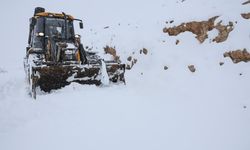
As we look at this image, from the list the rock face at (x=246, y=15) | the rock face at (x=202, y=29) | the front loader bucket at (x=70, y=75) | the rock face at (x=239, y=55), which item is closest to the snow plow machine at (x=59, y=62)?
the front loader bucket at (x=70, y=75)

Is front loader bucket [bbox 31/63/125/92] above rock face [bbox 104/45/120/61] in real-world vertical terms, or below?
below

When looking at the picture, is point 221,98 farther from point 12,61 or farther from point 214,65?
point 12,61

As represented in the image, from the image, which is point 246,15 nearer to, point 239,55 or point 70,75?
point 239,55

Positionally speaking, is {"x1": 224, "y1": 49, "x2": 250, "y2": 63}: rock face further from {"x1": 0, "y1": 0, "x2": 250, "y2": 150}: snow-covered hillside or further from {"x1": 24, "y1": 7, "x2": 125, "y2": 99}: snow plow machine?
{"x1": 24, "y1": 7, "x2": 125, "y2": 99}: snow plow machine

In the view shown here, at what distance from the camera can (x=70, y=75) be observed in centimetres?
802

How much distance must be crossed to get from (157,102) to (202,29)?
3542mm

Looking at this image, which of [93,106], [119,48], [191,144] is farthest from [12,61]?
[191,144]

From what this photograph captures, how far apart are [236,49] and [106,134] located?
4528 millimetres

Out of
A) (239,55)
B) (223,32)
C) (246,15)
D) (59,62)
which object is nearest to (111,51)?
(59,62)

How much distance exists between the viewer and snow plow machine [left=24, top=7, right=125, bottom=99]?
7.68m

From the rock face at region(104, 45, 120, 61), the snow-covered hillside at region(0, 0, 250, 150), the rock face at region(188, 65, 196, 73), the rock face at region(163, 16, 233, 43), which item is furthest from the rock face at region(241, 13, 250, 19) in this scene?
the rock face at region(104, 45, 120, 61)

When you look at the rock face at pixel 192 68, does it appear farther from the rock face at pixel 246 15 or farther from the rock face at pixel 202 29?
the rock face at pixel 246 15

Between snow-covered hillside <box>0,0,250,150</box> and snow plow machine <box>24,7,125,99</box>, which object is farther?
snow plow machine <box>24,7,125,99</box>

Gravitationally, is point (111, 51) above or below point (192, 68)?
above
